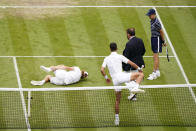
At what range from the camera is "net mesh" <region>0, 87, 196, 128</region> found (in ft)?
40.6

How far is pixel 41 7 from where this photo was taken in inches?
751

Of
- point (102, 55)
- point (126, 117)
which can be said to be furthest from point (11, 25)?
point (126, 117)

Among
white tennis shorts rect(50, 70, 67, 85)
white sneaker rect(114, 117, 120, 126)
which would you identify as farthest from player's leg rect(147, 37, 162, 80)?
white sneaker rect(114, 117, 120, 126)

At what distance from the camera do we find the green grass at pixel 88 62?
12.6m

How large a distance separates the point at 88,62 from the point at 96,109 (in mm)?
2979

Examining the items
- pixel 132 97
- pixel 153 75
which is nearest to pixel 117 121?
pixel 132 97

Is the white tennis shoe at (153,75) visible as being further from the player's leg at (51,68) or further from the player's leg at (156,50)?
the player's leg at (51,68)

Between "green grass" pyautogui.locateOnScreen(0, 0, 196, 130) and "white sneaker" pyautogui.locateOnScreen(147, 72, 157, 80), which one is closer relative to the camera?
"green grass" pyautogui.locateOnScreen(0, 0, 196, 130)

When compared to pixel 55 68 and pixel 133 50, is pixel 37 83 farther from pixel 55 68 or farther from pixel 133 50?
pixel 133 50

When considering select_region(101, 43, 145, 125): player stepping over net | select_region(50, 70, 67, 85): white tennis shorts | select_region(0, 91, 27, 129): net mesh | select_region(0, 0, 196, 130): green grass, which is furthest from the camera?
select_region(50, 70, 67, 85): white tennis shorts

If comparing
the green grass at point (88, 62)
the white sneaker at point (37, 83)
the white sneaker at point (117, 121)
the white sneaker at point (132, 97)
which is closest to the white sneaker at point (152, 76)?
the green grass at point (88, 62)

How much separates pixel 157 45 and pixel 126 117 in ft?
9.68

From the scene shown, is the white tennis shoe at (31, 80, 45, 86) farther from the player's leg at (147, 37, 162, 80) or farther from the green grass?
the player's leg at (147, 37, 162, 80)

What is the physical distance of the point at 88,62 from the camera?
51.3ft
